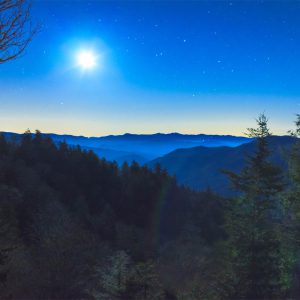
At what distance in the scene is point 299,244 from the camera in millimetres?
18625

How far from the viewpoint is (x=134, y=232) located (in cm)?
7056

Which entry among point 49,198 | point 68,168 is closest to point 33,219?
point 49,198

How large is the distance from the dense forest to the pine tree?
1.8 inches

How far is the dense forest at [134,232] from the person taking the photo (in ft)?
53.9

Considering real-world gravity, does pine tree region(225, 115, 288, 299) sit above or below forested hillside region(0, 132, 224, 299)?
above

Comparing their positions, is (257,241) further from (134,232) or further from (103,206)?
(103,206)

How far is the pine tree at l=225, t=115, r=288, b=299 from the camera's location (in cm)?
1567

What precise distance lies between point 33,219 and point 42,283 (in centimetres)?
3840

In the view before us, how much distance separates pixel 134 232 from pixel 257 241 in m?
56.8

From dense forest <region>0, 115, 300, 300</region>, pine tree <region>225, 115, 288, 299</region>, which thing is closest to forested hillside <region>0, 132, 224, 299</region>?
dense forest <region>0, 115, 300, 300</region>

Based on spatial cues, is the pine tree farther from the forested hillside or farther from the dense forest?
the forested hillside

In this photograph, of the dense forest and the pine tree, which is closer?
the pine tree

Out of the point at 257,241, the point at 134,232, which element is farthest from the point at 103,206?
the point at 257,241

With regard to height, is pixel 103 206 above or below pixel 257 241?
below
